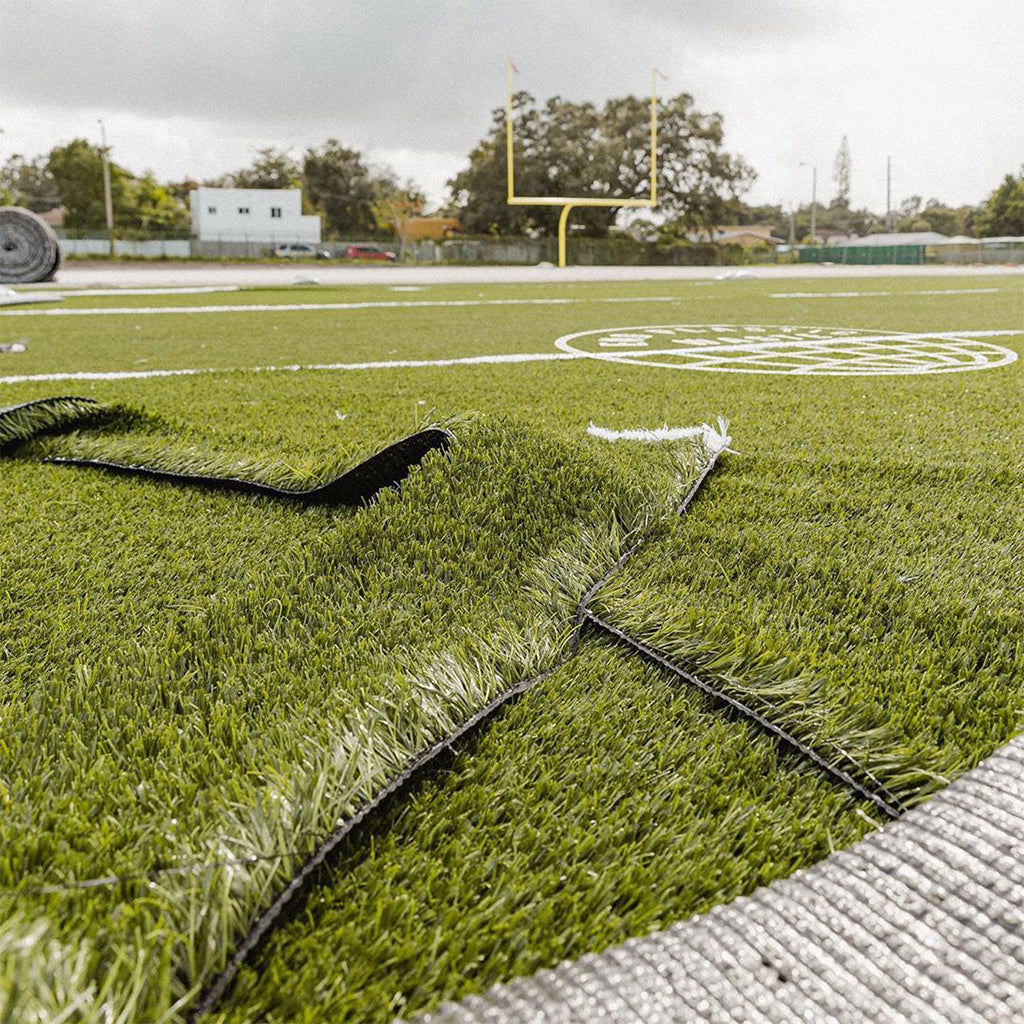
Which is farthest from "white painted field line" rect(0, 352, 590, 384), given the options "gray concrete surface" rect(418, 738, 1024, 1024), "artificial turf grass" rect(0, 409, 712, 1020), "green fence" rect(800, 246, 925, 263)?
"green fence" rect(800, 246, 925, 263)

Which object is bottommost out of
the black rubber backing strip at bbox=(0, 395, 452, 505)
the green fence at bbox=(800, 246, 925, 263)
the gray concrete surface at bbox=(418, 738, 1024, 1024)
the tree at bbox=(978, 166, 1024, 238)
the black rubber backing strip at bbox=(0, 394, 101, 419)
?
the gray concrete surface at bbox=(418, 738, 1024, 1024)

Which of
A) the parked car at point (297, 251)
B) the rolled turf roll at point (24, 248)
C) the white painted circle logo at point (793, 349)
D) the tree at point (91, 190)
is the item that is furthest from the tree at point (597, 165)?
the white painted circle logo at point (793, 349)

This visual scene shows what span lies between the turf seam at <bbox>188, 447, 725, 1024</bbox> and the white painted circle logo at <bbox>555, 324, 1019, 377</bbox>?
119 inches

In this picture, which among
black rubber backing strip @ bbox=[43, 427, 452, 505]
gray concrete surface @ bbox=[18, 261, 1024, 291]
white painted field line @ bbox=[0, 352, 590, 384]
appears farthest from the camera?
gray concrete surface @ bbox=[18, 261, 1024, 291]

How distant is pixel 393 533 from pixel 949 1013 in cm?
113

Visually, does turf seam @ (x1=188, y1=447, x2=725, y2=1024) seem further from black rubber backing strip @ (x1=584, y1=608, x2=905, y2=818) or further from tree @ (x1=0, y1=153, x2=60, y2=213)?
tree @ (x1=0, y1=153, x2=60, y2=213)

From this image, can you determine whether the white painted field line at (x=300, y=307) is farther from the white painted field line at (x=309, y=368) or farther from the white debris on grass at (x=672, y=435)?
the white debris on grass at (x=672, y=435)

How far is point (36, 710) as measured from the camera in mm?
1080

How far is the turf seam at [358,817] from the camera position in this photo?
0.68m

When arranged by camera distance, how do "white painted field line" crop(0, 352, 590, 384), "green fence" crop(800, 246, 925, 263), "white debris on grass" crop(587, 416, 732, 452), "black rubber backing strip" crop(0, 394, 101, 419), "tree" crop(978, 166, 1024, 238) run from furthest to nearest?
"tree" crop(978, 166, 1024, 238), "green fence" crop(800, 246, 925, 263), "white painted field line" crop(0, 352, 590, 384), "black rubber backing strip" crop(0, 394, 101, 419), "white debris on grass" crop(587, 416, 732, 452)

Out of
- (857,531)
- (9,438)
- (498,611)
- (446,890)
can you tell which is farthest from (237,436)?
(446,890)

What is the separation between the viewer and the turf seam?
68cm

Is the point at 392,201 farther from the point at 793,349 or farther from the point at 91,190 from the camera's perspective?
the point at 793,349

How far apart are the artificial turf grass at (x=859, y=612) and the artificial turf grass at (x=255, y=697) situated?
176mm
